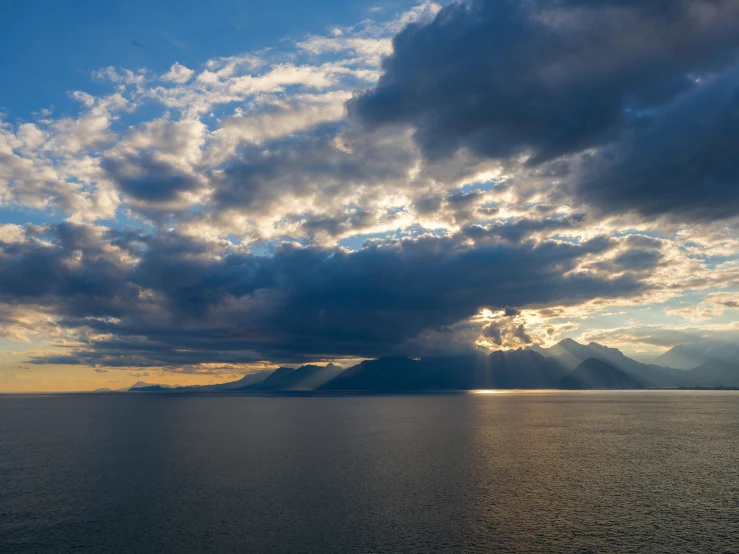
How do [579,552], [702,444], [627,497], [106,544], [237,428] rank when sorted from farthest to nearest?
[237,428], [702,444], [627,497], [106,544], [579,552]

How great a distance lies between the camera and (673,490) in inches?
2435

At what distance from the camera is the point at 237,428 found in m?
148

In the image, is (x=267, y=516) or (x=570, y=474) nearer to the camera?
(x=267, y=516)

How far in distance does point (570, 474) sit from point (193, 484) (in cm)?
4995

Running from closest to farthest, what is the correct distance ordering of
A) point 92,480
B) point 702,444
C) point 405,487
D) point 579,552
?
1. point 579,552
2. point 405,487
3. point 92,480
4. point 702,444

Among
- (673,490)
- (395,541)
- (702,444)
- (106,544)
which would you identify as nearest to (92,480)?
(106,544)

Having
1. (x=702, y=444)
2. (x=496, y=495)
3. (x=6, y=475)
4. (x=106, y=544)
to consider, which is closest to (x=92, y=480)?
(x=6, y=475)

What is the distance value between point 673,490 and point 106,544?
198 feet

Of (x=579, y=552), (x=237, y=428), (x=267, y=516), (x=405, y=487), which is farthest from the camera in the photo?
(x=237, y=428)

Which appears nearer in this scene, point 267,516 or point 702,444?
point 267,516

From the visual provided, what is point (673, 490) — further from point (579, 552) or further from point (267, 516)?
point (267, 516)

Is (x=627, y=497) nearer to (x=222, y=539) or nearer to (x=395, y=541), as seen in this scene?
(x=395, y=541)

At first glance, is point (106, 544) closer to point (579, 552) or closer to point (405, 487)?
point (405, 487)

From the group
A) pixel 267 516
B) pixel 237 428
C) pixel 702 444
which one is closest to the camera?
pixel 267 516
